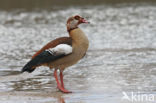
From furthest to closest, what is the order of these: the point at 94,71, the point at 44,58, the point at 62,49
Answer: the point at 94,71, the point at 44,58, the point at 62,49

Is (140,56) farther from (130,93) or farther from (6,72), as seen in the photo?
(130,93)

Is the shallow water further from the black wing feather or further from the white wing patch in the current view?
the white wing patch

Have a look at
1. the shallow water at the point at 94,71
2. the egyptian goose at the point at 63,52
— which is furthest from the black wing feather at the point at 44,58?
the shallow water at the point at 94,71

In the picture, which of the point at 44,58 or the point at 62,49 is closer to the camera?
the point at 62,49

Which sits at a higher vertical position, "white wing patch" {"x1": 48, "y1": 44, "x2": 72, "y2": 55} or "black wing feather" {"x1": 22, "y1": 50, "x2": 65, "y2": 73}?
"white wing patch" {"x1": 48, "y1": 44, "x2": 72, "y2": 55}

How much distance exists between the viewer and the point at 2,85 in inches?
354

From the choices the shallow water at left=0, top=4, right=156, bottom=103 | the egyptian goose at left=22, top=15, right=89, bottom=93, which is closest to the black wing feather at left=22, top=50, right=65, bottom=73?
the egyptian goose at left=22, top=15, right=89, bottom=93

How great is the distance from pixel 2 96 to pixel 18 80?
1786 millimetres

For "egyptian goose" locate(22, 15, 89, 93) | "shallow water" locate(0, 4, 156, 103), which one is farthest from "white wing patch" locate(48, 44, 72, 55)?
"shallow water" locate(0, 4, 156, 103)

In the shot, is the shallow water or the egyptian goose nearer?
the shallow water

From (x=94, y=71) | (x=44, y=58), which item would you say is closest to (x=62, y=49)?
(x=44, y=58)

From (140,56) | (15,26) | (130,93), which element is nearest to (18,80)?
(130,93)

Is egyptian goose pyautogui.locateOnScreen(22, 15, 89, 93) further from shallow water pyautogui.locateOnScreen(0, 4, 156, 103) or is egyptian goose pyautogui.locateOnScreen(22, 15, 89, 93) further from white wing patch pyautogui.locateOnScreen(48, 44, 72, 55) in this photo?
shallow water pyautogui.locateOnScreen(0, 4, 156, 103)

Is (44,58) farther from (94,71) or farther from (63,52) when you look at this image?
(94,71)
